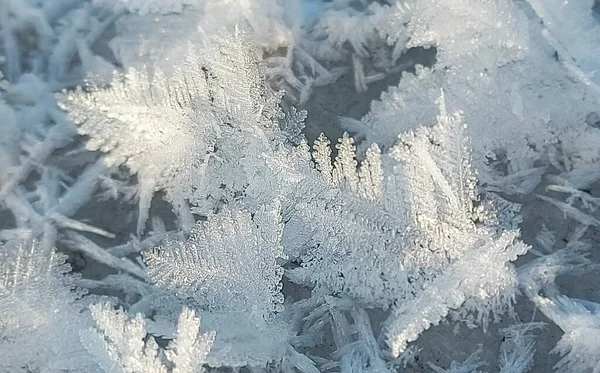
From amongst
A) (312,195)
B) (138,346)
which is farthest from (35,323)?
(312,195)

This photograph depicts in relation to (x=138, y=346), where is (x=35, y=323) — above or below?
below

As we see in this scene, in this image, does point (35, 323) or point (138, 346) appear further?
point (35, 323)

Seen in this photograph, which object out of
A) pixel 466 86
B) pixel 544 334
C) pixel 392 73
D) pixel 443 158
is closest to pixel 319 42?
pixel 392 73

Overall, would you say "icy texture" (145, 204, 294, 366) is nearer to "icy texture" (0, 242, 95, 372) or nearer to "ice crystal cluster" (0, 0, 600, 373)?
"ice crystal cluster" (0, 0, 600, 373)

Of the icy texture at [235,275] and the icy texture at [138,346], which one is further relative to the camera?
the icy texture at [235,275]

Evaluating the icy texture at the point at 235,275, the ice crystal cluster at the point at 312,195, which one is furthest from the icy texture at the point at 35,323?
the icy texture at the point at 235,275

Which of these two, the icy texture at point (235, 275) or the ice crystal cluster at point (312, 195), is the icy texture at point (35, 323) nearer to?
the ice crystal cluster at point (312, 195)

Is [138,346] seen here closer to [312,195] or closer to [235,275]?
[235,275]

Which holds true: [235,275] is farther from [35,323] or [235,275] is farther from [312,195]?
[35,323]
